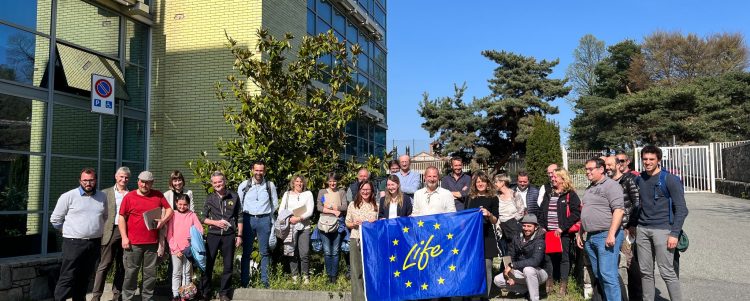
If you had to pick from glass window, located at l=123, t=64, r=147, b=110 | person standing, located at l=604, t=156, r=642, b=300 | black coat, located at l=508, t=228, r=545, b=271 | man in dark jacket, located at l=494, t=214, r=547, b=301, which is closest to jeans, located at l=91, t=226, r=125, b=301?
glass window, located at l=123, t=64, r=147, b=110

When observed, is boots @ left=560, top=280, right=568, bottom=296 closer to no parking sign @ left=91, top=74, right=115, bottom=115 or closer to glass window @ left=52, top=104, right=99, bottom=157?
no parking sign @ left=91, top=74, right=115, bottom=115

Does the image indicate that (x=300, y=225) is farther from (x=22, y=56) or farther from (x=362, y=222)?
(x=22, y=56)

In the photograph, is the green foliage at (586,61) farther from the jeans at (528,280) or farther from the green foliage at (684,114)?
the jeans at (528,280)

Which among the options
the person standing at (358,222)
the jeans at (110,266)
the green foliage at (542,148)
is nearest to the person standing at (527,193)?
the person standing at (358,222)

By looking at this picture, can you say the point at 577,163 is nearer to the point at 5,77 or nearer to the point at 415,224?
the point at 415,224

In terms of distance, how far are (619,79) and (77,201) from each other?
4452 cm

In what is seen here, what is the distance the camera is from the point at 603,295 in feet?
21.2

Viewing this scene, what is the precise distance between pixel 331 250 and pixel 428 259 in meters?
1.90

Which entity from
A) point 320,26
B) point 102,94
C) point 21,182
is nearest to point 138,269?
point 21,182

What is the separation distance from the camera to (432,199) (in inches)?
282

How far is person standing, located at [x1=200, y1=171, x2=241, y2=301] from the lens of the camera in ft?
25.1

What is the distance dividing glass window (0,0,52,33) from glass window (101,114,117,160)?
2.06 metres

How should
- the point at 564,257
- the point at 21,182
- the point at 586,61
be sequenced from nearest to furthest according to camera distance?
1. the point at 564,257
2. the point at 21,182
3. the point at 586,61

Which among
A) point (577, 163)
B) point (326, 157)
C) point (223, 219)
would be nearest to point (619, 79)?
point (577, 163)
